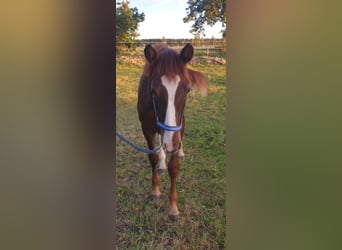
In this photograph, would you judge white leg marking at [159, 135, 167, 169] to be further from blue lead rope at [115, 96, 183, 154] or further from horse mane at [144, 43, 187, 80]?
horse mane at [144, 43, 187, 80]

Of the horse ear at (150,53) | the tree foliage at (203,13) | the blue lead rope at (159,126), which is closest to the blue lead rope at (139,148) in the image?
the blue lead rope at (159,126)

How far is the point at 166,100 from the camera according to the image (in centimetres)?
134

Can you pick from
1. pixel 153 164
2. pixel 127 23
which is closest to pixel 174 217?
pixel 153 164

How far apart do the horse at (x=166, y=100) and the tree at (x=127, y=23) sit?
77 millimetres

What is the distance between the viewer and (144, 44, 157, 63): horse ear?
134cm

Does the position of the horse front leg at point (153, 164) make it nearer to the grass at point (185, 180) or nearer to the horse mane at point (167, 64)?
the grass at point (185, 180)

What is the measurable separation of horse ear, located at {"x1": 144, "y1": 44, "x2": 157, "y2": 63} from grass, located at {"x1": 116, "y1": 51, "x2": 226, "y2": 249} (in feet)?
0.21

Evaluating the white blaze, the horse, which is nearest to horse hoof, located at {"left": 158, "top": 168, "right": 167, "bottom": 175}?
the horse

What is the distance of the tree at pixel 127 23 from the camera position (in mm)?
1346

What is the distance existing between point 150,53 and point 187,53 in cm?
15
